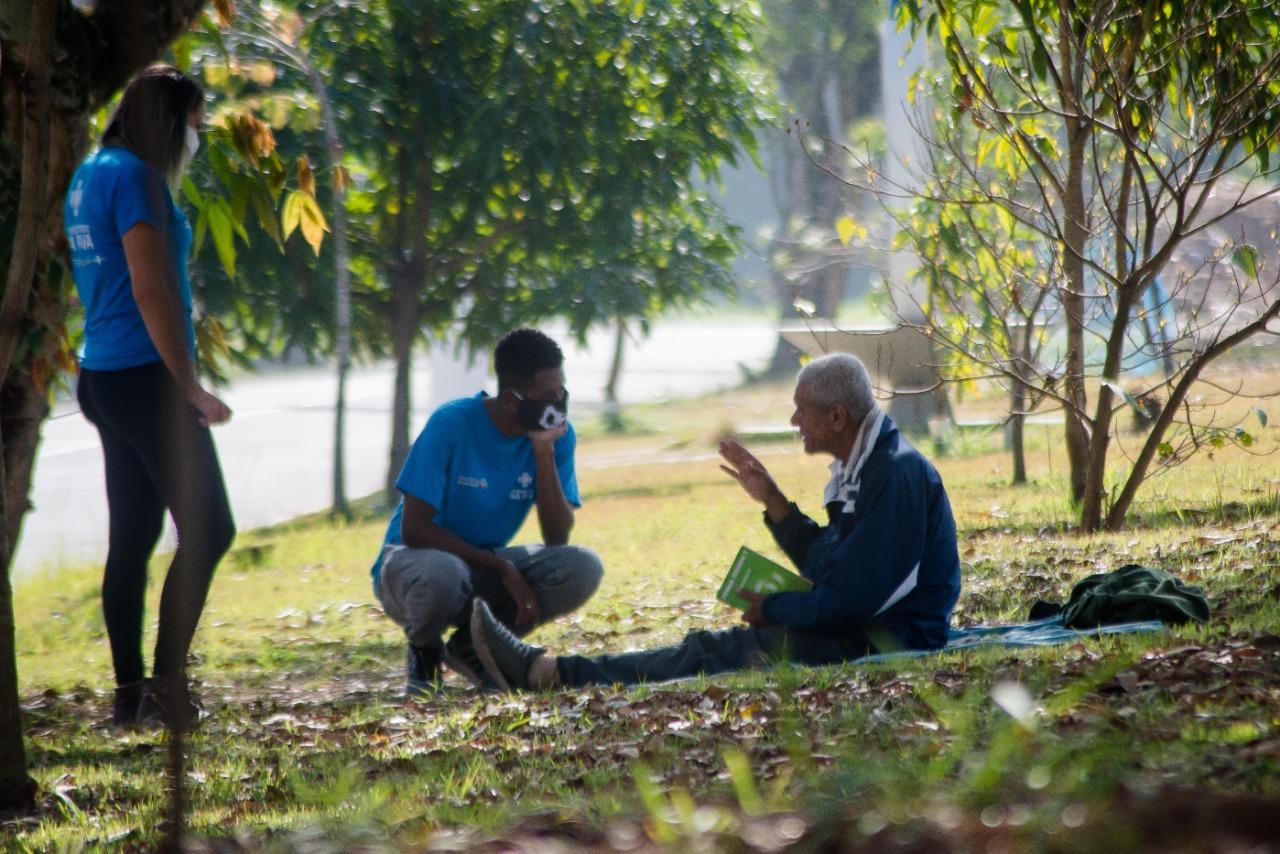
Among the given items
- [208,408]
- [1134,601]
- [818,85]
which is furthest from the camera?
[818,85]

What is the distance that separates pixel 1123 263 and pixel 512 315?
9.10 meters

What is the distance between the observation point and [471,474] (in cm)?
597

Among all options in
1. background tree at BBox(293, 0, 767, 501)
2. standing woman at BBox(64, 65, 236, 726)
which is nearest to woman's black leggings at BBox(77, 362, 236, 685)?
standing woman at BBox(64, 65, 236, 726)

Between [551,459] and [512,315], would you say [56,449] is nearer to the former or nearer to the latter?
[512,315]

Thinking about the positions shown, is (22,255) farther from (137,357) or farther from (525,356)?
(525,356)

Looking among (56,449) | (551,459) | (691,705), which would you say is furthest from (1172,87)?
(56,449)

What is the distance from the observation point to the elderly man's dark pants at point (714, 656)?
5156 mm

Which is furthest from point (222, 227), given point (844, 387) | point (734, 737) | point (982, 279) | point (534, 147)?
point (534, 147)

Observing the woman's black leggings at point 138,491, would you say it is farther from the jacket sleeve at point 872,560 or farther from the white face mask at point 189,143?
the jacket sleeve at point 872,560

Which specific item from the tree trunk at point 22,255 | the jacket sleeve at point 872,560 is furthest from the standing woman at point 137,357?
the jacket sleeve at point 872,560

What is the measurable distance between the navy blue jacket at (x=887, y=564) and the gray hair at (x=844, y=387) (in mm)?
94

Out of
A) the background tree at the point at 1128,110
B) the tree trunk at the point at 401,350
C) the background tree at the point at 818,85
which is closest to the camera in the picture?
the background tree at the point at 1128,110

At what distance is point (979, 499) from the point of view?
1141cm

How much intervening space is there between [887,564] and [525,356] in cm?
169
